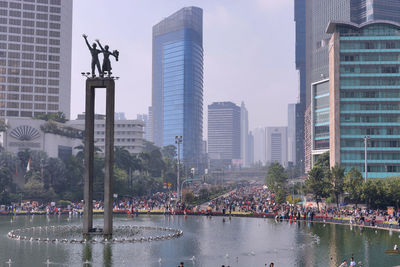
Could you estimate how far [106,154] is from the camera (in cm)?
5141

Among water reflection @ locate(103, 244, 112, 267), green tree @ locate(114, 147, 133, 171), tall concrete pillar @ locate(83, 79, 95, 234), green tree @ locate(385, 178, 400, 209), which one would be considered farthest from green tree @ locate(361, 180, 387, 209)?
green tree @ locate(114, 147, 133, 171)

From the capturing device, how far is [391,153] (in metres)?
116

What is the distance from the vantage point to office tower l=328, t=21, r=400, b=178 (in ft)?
382

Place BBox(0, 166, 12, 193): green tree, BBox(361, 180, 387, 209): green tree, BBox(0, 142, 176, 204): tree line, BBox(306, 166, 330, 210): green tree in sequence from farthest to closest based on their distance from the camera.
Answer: BBox(0, 142, 176, 204): tree line → BBox(0, 166, 12, 193): green tree → BBox(306, 166, 330, 210): green tree → BBox(361, 180, 387, 209): green tree

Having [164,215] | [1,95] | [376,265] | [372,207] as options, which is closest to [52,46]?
[1,95]

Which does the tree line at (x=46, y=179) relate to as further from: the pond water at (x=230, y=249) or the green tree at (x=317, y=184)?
the green tree at (x=317, y=184)

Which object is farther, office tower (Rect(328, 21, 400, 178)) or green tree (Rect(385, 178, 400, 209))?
office tower (Rect(328, 21, 400, 178))

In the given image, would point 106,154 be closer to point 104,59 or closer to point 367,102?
point 104,59

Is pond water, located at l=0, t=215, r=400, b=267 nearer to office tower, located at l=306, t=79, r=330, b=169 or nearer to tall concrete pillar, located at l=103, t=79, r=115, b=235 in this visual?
tall concrete pillar, located at l=103, t=79, r=115, b=235

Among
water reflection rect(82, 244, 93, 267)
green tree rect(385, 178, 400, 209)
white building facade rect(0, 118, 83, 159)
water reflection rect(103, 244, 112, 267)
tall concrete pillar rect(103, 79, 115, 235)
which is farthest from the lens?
white building facade rect(0, 118, 83, 159)

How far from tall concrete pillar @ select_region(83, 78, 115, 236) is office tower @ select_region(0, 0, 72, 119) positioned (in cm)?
12563

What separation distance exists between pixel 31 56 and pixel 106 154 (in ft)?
429

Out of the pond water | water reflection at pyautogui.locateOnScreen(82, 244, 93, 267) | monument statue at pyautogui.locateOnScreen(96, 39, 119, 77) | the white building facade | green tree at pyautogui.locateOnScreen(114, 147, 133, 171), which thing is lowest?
the pond water

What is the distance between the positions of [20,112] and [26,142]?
137ft
